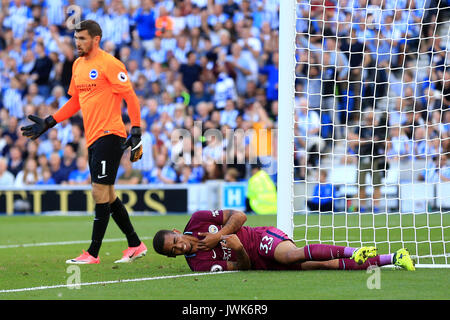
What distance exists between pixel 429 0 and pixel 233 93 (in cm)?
805

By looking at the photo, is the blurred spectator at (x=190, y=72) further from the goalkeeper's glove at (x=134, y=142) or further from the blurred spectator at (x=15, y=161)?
the goalkeeper's glove at (x=134, y=142)

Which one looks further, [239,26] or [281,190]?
[239,26]

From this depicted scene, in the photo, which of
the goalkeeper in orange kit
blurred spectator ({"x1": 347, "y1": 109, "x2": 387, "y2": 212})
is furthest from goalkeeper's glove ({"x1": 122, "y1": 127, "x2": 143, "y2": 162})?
blurred spectator ({"x1": 347, "y1": 109, "x2": 387, "y2": 212})

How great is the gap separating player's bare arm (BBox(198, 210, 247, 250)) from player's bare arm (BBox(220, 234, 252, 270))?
2.5 inches

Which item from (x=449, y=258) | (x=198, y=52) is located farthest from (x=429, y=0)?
(x=198, y=52)

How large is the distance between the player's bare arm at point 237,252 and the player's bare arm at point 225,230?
0.06 m

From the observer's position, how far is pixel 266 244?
724 cm

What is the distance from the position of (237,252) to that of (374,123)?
280 inches

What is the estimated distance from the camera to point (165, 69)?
813 inches

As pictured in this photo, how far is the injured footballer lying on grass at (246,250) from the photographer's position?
700cm

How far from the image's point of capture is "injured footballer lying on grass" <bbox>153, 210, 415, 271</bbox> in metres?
7.00

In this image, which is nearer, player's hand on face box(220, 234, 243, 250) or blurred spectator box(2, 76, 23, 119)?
player's hand on face box(220, 234, 243, 250)

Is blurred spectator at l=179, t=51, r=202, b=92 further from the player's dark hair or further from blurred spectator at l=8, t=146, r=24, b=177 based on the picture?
the player's dark hair
